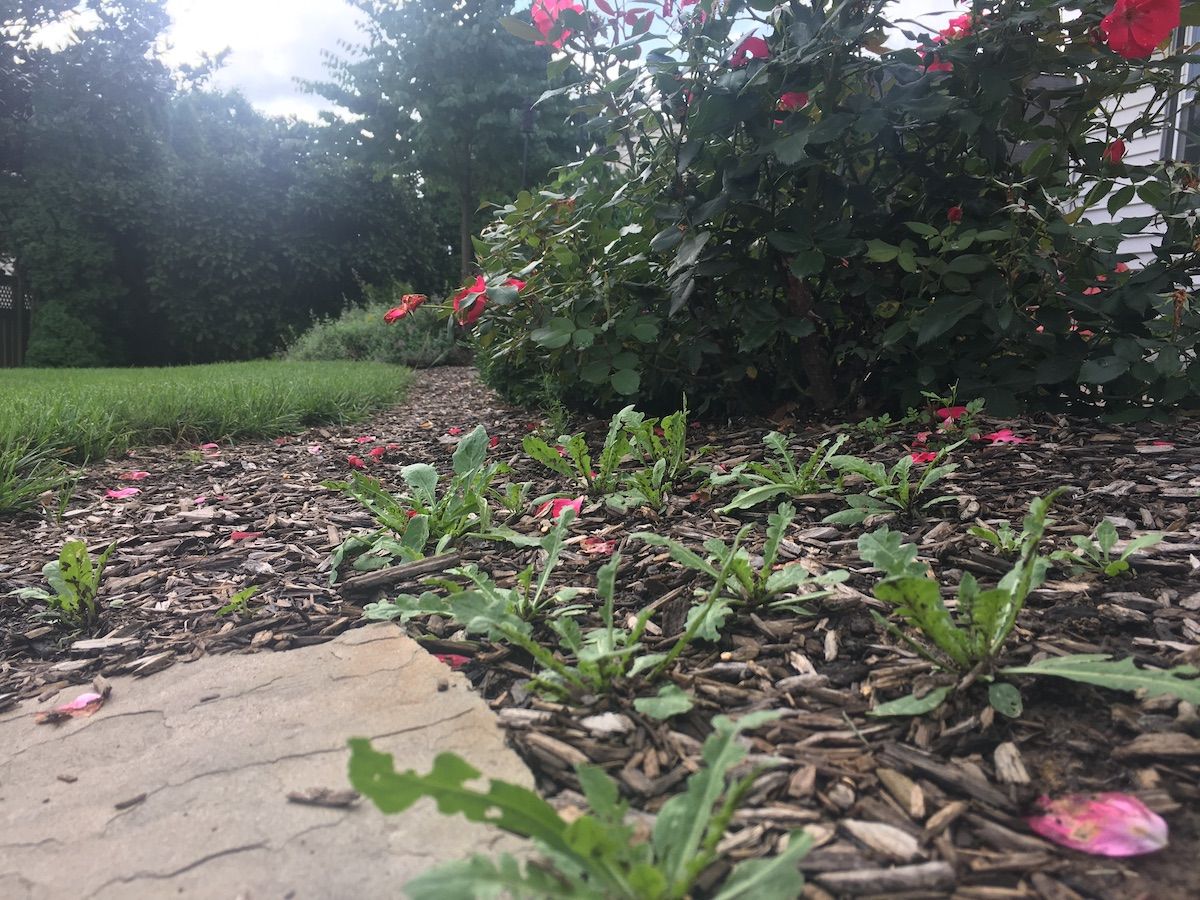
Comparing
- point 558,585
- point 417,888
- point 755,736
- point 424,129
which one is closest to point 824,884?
point 755,736

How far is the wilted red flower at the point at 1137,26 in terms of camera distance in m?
1.87

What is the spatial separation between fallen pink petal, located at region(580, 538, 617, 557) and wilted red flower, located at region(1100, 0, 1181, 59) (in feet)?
5.75

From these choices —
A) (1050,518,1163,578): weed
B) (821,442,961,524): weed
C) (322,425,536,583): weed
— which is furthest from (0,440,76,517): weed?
(1050,518,1163,578): weed

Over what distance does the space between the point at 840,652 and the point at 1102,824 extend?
0.46 meters

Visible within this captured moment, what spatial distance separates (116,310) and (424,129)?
299 inches

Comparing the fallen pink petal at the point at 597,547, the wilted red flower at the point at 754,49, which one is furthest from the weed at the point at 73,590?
the wilted red flower at the point at 754,49

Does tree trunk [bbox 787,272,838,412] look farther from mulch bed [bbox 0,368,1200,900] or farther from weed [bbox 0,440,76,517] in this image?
weed [bbox 0,440,76,517]

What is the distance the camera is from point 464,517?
76.4 inches

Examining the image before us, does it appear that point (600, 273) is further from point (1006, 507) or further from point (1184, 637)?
point (1184, 637)

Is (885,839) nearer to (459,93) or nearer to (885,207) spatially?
(885,207)

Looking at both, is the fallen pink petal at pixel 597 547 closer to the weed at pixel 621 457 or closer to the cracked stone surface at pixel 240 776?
the weed at pixel 621 457

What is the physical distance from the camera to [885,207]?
2598mm

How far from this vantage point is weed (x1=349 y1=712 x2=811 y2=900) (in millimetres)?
709

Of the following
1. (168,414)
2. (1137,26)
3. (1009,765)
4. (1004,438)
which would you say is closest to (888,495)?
(1004,438)
